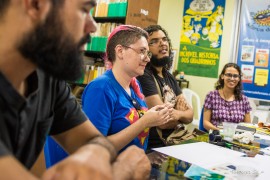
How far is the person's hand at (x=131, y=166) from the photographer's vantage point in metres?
0.82

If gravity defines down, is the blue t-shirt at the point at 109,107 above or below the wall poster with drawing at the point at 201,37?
below

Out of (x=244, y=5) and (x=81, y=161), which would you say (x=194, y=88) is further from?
(x=81, y=161)

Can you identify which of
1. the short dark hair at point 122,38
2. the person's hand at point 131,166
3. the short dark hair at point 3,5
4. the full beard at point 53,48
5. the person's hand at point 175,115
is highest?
the short dark hair at point 122,38

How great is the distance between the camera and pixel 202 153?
1.44m

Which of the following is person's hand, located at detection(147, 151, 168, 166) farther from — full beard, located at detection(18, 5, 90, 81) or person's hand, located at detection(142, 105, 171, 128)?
full beard, located at detection(18, 5, 90, 81)

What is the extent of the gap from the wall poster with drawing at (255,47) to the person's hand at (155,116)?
3127mm

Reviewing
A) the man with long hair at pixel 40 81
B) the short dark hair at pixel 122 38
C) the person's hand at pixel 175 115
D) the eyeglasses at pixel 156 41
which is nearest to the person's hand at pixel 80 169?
the man with long hair at pixel 40 81

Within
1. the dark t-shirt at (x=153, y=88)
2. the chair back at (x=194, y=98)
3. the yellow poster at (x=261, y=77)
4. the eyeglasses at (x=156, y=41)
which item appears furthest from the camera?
the chair back at (x=194, y=98)

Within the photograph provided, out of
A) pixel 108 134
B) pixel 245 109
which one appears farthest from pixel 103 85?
pixel 245 109

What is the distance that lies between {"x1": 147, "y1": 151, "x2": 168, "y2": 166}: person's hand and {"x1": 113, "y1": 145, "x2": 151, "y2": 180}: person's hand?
0.27m

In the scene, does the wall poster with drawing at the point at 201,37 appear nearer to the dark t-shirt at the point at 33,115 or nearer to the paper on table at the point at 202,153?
the paper on table at the point at 202,153

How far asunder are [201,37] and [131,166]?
409 cm

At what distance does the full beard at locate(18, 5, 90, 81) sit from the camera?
71cm

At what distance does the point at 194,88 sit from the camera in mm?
4676
